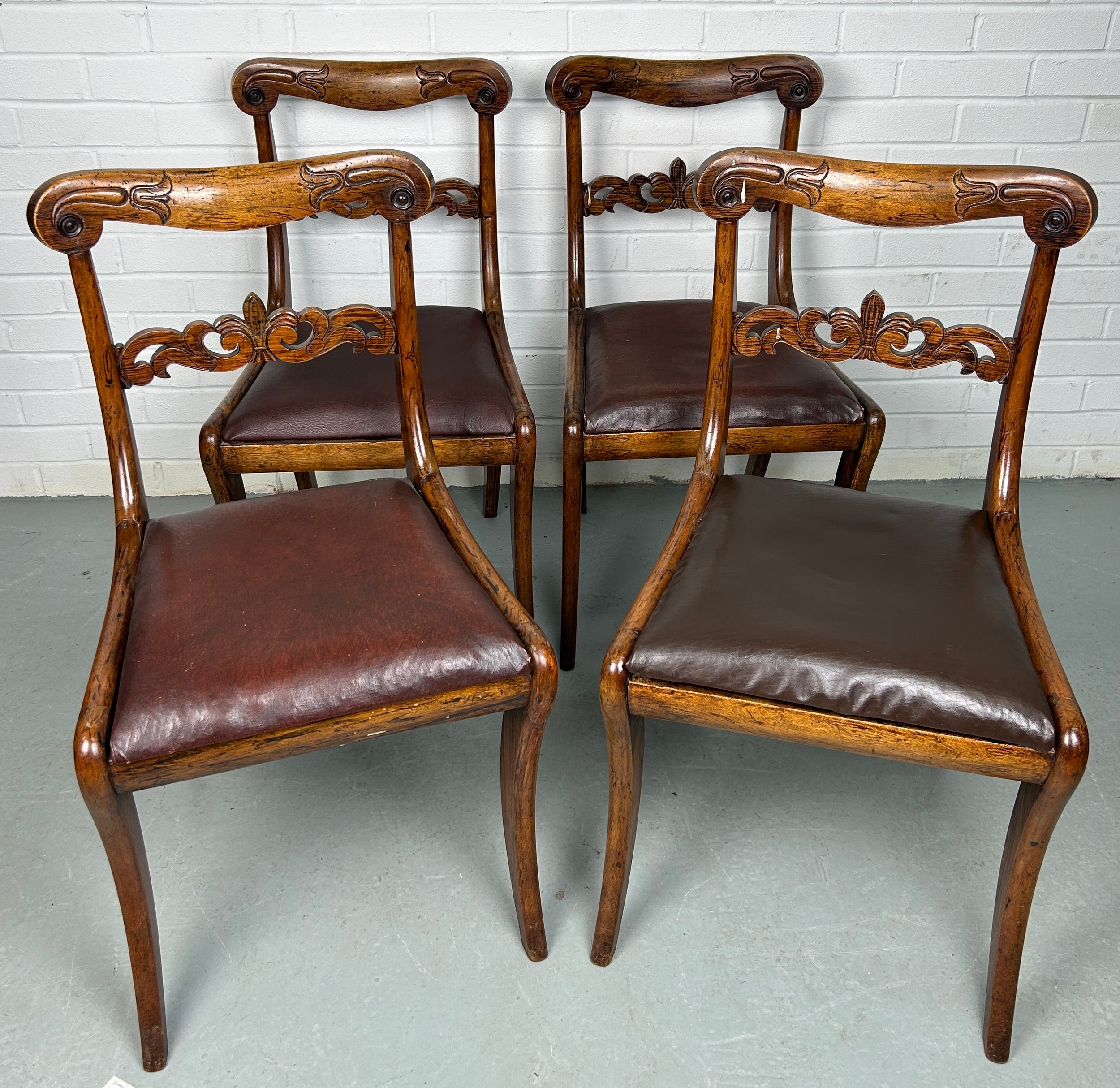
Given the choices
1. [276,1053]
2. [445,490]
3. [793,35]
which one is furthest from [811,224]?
[276,1053]

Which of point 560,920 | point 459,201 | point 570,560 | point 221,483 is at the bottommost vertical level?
point 560,920

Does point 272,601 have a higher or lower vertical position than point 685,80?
lower

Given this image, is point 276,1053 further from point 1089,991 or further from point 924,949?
point 1089,991

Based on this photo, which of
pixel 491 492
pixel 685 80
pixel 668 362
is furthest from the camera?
pixel 491 492

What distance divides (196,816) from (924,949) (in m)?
1.03

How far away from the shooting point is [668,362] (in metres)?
1.74

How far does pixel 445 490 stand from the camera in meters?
1.40

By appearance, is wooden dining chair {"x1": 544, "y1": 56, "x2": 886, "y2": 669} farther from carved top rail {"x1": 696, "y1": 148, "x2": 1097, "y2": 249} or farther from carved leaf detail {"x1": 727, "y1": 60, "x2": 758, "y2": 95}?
carved top rail {"x1": 696, "y1": 148, "x2": 1097, "y2": 249}

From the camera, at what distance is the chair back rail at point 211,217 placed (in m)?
1.16

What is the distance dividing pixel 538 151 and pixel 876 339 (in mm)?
1055

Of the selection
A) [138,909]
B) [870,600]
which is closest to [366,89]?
[870,600]

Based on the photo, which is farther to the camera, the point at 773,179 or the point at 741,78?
the point at 741,78

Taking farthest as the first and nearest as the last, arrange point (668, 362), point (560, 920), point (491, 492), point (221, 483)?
point (491, 492) < point (668, 362) < point (221, 483) < point (560, 920)

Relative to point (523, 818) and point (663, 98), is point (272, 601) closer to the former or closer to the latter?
point (523, 818)
